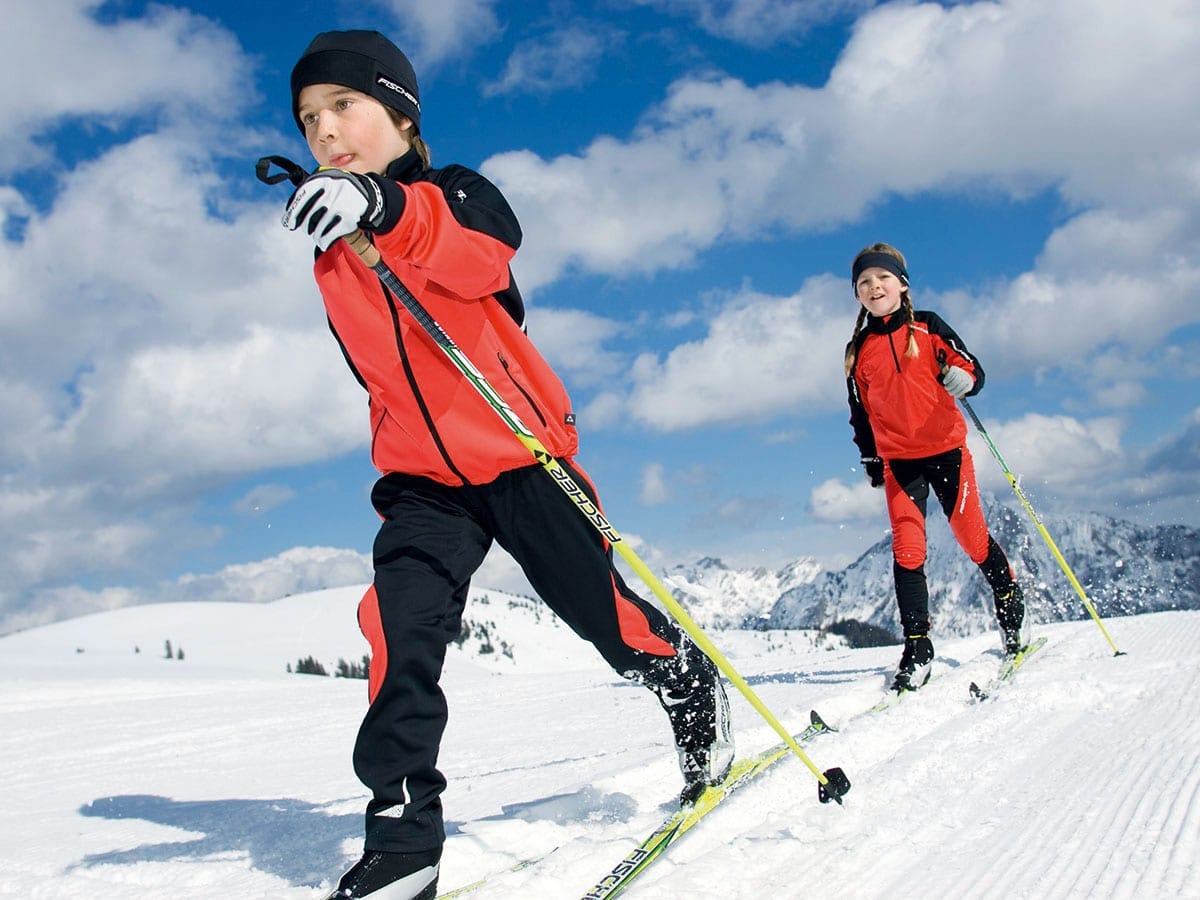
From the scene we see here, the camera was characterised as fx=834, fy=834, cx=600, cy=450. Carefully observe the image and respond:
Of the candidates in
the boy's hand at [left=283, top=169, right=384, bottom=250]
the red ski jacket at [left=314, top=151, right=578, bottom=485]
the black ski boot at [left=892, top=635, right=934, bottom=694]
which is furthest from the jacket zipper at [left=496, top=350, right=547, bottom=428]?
the black ski boot at [left=892, top=635, right=934, bottom=694]

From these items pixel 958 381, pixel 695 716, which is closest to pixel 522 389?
pixel 695 716

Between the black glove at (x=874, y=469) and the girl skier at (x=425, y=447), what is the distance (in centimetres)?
338

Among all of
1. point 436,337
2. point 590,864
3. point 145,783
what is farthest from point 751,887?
point 145,783

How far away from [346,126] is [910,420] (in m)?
4.13

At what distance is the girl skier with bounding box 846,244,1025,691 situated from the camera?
5367 millimetres

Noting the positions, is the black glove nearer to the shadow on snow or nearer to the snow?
the snow

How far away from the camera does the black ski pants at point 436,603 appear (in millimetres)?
2102

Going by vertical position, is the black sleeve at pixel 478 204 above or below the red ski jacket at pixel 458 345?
above

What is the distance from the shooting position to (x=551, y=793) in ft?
11.2

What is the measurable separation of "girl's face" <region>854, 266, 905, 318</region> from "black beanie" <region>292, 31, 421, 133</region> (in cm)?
361

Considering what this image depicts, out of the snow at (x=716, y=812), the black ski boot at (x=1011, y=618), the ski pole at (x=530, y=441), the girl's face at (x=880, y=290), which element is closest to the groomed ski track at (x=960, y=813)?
the snow at (x=716, y=812)

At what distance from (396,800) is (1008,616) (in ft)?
16.4

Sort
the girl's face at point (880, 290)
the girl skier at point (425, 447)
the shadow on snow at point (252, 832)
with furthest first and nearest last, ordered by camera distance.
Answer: the girl's face at point (880, 290)
the shadow on snow at point (252, 832)
the girl skier at point (425, 447)

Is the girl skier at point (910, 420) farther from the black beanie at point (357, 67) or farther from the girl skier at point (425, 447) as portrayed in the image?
the black beanie at point (357, 67)
